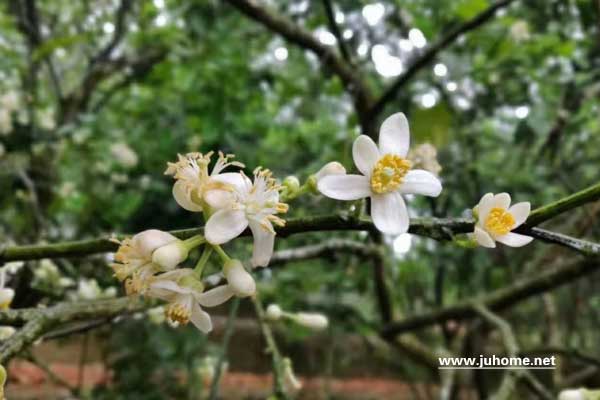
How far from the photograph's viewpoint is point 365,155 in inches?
15.7

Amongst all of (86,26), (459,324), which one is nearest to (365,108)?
(459,324)

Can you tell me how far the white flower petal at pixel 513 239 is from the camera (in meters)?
0.37

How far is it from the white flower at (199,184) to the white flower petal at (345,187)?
0.18 feet

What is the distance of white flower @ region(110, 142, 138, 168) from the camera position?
1.81m

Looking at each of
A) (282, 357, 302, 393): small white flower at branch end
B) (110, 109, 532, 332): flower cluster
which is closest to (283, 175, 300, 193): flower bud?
(110, 109, 532, 332): flower cluster

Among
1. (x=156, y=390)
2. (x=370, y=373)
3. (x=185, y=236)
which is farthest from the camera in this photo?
(x=370, y=373)

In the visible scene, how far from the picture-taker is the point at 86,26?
2293mm

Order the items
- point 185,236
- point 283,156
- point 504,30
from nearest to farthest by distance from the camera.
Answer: point 185,236 < point 504,30 < point 283,156

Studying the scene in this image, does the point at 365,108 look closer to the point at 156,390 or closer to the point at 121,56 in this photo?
the point at 156,390

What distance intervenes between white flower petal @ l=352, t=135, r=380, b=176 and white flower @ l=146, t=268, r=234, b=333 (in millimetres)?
121

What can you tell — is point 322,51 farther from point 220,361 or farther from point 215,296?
point 215,296

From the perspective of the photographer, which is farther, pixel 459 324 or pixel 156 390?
pixel 459 324

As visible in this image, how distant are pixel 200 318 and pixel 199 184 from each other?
9 centimetres

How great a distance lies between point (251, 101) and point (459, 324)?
912 mm
